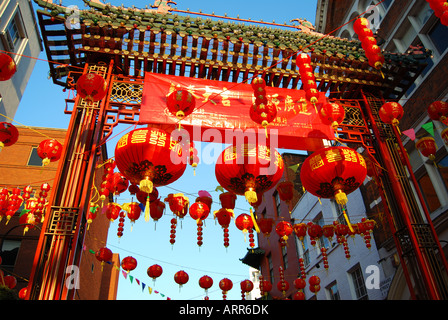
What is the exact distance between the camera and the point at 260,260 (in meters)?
24.0

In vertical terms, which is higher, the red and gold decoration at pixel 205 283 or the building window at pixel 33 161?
the building window at pixel 33 161

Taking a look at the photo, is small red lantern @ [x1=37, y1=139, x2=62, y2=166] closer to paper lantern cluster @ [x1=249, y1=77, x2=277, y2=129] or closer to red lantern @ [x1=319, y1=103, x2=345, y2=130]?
paper lantern cluster @ [x1=249, y1=77, x2=277, y2=129]

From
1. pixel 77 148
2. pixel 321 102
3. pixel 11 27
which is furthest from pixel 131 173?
pixel 11 27

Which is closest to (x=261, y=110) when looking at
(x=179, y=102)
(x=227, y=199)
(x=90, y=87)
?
(x=179, y=102)

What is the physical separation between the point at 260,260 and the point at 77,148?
2035cm

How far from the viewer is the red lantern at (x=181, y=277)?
1094cm

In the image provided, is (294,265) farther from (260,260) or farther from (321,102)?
(321,102)

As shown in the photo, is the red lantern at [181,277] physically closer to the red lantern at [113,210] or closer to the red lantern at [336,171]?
the red lantern at [113,210]

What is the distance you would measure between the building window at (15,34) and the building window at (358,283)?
1806 centimetres

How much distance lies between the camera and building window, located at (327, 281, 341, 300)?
14.8 m

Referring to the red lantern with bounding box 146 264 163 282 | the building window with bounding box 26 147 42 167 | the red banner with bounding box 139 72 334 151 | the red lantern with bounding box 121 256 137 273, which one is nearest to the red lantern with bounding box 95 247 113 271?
the red lantern with bounding box 121 256 137 273

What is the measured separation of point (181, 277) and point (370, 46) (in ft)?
29.2

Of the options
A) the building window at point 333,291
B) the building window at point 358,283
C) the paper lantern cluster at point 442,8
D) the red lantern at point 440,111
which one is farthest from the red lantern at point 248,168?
the building window at point 333,291

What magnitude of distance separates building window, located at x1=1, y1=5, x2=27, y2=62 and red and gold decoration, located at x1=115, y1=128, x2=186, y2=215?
41.5ft
